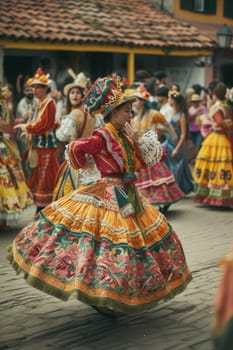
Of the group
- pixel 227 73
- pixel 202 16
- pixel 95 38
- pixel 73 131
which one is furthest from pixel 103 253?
pixel 227 73

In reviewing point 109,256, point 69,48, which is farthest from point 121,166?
point 69,48

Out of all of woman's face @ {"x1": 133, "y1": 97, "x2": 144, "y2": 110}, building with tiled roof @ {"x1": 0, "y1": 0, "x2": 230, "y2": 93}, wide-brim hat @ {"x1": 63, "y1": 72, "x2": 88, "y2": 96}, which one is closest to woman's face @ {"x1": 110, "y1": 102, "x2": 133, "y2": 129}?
wide-brim hat @ {"x1": 63, "y1": 72, "x2": 88, "y2": 96}

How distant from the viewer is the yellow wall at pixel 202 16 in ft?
74.0

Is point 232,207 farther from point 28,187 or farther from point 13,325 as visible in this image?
point 13,325

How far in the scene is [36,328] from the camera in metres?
5.70

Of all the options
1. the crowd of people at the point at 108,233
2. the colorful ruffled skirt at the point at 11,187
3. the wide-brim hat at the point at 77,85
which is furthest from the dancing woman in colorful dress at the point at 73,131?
the crowd of people at the point at 108,233

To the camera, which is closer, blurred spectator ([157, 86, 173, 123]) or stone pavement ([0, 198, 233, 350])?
stone pavement ([0, 198, 233, 350])

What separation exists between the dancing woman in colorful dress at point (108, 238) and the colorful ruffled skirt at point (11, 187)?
3.50 m

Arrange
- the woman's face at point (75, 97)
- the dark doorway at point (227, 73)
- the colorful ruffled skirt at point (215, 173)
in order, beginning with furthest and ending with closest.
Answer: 1. the dark doorway at point (227, 73)
2. the colorful ruffled skirt at point (215, 173)
3. the woman's face at point (75, 97)

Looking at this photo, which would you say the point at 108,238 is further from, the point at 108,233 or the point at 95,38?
the point at 95,38

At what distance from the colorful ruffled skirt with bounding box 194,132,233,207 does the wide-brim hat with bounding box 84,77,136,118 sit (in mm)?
5653

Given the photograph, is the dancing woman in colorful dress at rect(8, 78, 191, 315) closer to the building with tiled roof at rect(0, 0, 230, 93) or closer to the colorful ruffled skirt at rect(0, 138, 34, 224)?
the colorful ruffled skirt at rect(0, 138, 34, 224)

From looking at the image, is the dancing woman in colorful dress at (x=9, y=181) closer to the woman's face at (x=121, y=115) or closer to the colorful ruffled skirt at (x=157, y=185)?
the colorful ruffled skirt at (x=157, y=185)

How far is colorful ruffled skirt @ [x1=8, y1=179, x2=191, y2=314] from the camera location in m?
5.41
